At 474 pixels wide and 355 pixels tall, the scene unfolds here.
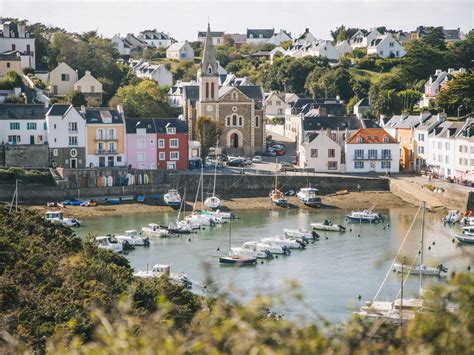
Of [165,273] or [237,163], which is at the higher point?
[237,163]

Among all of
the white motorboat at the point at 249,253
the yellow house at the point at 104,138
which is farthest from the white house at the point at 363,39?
the white motorboat at the point at 249,253

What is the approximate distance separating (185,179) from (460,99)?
14030mm

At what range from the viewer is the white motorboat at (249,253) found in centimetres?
2655

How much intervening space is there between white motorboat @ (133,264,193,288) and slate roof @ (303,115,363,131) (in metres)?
19.4

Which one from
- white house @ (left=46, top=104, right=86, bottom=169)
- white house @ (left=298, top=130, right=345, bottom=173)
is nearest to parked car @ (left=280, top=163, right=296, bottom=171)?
white house @ (left=298, top=130, right=345, bottom=173)

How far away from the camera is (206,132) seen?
42562 millimetres

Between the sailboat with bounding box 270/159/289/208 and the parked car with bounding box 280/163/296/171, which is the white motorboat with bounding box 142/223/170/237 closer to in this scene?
the sailboat with bounding box 270/159/289/208

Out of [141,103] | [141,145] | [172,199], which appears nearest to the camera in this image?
[172,199]

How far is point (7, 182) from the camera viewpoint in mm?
35156

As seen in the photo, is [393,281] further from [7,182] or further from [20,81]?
[20,81]

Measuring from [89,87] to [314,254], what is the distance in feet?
76.1

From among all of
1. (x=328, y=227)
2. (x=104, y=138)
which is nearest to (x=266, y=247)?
(x=328, y=227)

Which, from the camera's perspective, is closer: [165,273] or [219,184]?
[165,273]

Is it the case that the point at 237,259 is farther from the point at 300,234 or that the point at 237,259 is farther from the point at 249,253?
the point at 300,234
